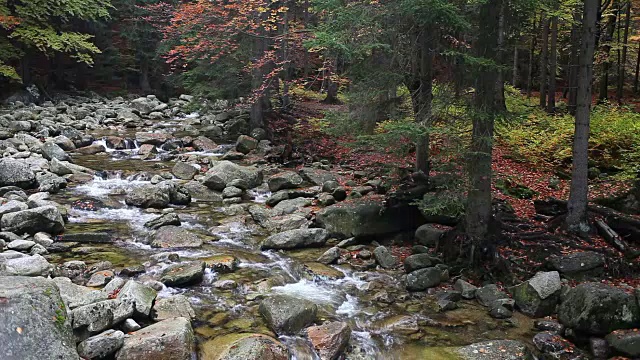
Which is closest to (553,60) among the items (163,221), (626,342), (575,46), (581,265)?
(575,46)

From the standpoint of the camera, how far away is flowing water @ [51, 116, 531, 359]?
6.65 meters

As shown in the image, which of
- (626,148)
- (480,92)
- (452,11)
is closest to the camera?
(452,11)

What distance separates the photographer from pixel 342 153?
1745 cm

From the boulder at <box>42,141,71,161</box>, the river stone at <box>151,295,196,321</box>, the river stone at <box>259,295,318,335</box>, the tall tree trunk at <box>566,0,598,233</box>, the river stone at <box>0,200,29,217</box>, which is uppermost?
the tall tree trunk at <box>566,0,598,233</box>

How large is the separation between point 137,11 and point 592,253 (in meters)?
31.2

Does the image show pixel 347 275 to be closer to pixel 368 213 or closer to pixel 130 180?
pixel 368 213

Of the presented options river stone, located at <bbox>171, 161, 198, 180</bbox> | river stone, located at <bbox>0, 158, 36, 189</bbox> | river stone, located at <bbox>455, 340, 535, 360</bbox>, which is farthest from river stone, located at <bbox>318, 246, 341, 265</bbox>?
river stone, located at <bbox>0, 158, 36, 189</bbox>

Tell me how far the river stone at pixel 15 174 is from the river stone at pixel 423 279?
10360 mm

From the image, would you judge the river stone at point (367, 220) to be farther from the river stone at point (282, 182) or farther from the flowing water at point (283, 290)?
the river stone at point (282, 182)

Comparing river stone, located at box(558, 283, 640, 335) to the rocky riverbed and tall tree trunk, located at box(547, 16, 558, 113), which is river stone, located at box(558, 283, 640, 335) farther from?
tall tree trunk, located at box(547, 16, 558, 113)

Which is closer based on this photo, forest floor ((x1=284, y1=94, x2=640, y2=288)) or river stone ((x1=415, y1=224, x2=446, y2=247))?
forest floor ((x1=284, y1=94, x2=640, y2=288))

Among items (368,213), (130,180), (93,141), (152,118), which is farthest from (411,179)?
(152,118)

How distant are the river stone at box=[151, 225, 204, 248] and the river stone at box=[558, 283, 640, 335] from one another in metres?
6.78

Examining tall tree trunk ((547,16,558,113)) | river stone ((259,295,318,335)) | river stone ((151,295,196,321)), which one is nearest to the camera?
river stone ((151,295,196,321))
